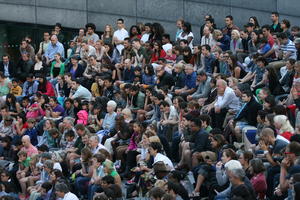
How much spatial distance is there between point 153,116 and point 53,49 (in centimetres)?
781

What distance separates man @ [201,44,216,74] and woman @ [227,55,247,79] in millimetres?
937

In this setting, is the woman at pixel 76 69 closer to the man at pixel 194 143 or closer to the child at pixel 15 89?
the child at pixel 15 89

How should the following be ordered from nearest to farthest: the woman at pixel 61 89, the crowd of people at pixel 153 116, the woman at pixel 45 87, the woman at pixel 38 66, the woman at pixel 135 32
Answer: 1. the crowd of people at pixel 153 116
2. the woman at pixel 61 89
3. the woman at pixel 45 87
4. the woman at pixel 38 66
5. the woman at pixel 135 32

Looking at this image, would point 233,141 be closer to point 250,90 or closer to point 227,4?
point 250,90

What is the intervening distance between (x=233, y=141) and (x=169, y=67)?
558 centimetres

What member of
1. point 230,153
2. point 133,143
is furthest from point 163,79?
point 230,153

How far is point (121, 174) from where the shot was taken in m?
21.7

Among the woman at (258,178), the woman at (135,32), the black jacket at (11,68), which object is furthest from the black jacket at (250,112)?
the black jacket at (11,68)

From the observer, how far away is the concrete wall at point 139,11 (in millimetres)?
33594

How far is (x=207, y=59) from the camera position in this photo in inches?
1018

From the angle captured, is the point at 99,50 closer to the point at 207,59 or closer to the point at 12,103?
the point at 12,103

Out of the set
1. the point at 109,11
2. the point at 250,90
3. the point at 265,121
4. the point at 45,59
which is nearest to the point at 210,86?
the point at 250,90

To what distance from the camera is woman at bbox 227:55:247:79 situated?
24.6m

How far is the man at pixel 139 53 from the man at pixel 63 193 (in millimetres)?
8108
